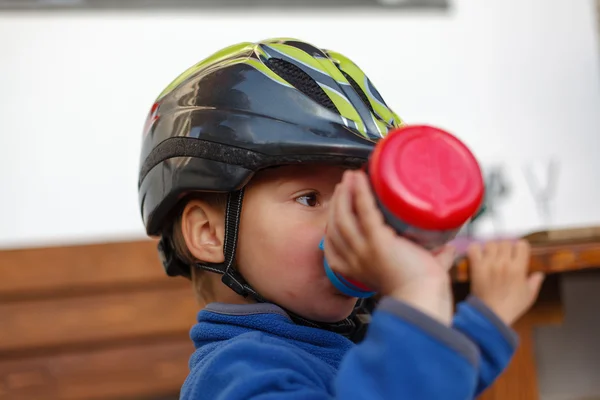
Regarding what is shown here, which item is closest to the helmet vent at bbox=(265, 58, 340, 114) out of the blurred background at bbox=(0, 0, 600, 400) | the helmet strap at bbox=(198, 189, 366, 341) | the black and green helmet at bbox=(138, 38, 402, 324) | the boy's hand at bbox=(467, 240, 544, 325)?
the black and green helmet at bbox=(138, 38, 402, 324)

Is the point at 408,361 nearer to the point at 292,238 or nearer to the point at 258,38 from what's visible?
the point at 292,238

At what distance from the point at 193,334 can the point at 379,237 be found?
34 centimetres

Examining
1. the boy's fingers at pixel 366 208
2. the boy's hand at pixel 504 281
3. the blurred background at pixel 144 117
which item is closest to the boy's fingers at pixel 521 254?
the boy's hand at pixel 504 281

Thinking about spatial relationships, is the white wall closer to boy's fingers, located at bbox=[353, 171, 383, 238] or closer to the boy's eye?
the boy's eye

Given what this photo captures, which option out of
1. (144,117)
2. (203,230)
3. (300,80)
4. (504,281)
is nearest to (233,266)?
(203,230)

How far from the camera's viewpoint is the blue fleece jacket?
1.50 ft

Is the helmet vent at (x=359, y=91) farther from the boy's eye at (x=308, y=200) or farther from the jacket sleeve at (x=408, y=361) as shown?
the jacket sleeve at (x=408, y=361)

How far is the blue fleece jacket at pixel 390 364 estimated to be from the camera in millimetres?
457

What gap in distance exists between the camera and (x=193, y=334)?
761 mm

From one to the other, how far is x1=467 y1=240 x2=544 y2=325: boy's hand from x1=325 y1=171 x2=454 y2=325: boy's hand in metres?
0.03

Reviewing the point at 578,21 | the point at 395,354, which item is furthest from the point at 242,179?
the point at 578,21

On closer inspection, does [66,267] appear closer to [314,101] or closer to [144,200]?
[144,200]

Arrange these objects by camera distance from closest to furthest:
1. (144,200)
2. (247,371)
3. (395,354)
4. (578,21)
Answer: (395,354)
(247,371)
(144,200)
(578,21)

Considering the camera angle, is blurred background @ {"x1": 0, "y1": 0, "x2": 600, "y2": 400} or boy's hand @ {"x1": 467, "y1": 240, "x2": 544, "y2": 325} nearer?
boy's hand @ {"x1": 467, "y1": 240, "x2": 544, "y2": 325}
